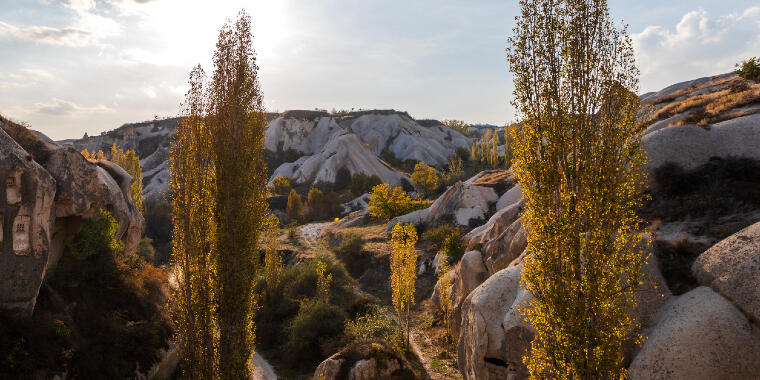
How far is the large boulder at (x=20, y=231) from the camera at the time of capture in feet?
45.0

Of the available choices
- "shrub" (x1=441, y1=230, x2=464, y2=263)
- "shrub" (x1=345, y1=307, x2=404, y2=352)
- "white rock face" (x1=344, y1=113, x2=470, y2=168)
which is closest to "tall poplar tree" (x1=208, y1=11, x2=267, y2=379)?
"shrub" (x1=345, y1=307, x2=404, y2=352)

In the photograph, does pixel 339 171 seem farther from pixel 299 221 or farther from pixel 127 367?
pixel 127 367

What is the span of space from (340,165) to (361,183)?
10898mm

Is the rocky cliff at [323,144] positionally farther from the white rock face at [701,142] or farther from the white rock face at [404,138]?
the white rock face at [701,142]

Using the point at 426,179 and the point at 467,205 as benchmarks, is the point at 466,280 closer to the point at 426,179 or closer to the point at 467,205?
the point at 467,205

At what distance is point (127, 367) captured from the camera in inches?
613

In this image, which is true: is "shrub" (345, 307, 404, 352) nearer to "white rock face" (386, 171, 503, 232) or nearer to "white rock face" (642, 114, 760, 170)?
"white rock face" (642, 114, 760, 170)

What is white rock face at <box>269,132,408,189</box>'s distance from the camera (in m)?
84.1

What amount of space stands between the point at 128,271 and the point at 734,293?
24984 millimetres

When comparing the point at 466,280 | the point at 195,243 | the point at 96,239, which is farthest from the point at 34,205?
the point at 466,280

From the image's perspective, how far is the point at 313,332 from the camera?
21.0 metres

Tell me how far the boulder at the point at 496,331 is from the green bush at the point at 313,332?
8.91 m

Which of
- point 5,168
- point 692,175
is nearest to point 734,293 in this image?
point 692,175

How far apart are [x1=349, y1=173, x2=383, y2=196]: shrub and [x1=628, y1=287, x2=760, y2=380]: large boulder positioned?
66.5 meters
